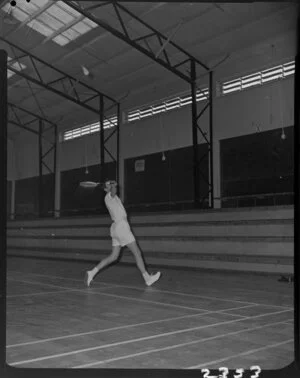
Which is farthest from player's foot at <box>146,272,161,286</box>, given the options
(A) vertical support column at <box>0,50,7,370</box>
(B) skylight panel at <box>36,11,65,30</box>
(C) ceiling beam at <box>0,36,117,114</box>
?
(C) ceiling beam at <box>0,36,117,114</box>

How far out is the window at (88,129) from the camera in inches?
647

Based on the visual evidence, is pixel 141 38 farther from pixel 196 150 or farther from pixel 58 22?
pixel 196 150

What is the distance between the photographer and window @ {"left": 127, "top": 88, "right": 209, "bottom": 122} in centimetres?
1353

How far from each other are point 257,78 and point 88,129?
7264 millimetres

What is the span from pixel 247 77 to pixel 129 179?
→ 5.59m

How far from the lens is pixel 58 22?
12078mm

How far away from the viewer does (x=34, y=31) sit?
1241cm

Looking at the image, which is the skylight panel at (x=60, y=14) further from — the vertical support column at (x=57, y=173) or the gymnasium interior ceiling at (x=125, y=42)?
the vertical support column at (x=57, y=173)

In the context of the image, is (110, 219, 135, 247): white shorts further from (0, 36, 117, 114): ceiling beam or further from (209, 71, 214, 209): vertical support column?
(0, 36, 117, 114): ceiling beam

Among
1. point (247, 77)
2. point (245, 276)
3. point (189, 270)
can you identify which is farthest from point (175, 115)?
point (245, 276)

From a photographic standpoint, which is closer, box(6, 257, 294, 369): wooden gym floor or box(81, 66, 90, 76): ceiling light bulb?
box(6, 257, 294, 369): wooden gym floor

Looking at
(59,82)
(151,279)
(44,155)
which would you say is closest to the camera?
(151,279)

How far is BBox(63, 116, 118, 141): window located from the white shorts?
34.3 feet

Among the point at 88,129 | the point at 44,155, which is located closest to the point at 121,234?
the point at 88,129
